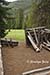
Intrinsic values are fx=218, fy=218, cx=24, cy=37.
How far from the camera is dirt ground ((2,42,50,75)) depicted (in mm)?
10391

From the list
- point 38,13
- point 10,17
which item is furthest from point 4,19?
point 38,13

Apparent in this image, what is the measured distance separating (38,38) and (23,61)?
18.0 feet

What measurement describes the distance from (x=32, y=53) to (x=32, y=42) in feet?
7.56

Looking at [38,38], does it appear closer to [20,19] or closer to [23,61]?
[23,61]

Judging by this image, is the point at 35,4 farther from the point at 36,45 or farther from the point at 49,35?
the point at 36,45

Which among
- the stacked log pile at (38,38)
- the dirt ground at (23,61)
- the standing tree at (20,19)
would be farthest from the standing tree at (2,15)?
the standing tree at (20,19)

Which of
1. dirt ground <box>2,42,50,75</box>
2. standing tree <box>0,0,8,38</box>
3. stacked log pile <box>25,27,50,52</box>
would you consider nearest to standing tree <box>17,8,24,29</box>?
standing tree <box>0,0,8,38</box>

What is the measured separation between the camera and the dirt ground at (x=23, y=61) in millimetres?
10391

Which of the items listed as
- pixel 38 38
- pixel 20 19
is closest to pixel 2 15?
pixel 38 38

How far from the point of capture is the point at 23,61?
476 inches

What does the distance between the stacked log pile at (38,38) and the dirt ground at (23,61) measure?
1418 millimetres

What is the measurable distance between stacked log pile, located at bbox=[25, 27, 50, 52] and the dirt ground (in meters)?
1.42

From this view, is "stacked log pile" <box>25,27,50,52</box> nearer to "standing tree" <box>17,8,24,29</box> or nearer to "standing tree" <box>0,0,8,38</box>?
"standing tree" <box>0,0,8,38</box>

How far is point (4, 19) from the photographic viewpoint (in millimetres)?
20969
